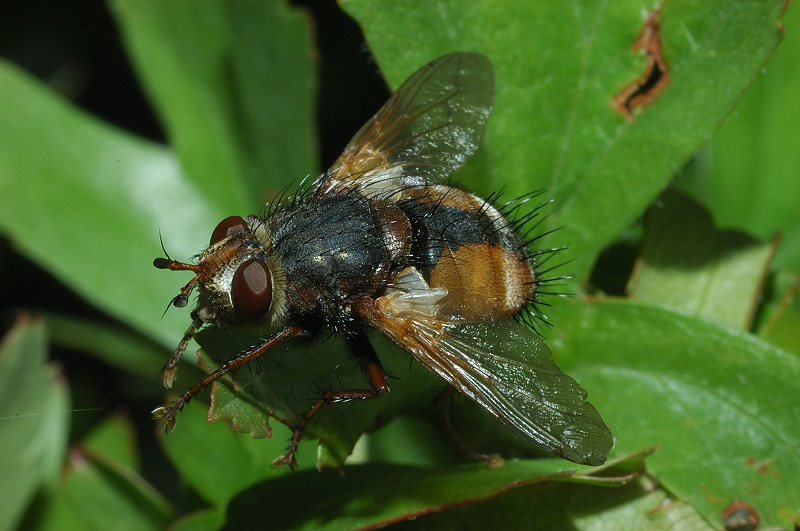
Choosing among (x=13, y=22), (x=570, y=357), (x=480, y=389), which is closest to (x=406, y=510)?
(x=480, y=389)

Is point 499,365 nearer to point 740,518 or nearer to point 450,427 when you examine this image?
point 450,427

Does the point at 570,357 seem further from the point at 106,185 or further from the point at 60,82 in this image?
the point at 60,82

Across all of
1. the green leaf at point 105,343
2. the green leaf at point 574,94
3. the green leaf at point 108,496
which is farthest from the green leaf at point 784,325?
the green leaf at point 105,343

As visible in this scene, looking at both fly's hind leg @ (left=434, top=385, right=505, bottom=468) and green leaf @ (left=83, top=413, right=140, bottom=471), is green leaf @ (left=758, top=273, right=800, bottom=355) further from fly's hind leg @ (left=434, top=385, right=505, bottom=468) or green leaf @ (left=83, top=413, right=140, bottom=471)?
green leaf @ (left=83, top=413, right=140, bottom=471)

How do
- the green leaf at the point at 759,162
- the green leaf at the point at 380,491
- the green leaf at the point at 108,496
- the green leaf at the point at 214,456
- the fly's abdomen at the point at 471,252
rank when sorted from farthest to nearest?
the green leaf at the point at 759,162, the green leaf at the point at 108,496, the green leaf at the point at 214,456, the fly's abdomen at the point at 471,252, the green leaf at the point at 380,491

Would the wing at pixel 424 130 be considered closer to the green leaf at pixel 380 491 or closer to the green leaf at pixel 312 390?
the green leaf at pixel 312 390

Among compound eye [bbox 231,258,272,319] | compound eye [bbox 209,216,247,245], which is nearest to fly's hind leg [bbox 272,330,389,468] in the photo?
compound eye [bbox 231,258,272,319]

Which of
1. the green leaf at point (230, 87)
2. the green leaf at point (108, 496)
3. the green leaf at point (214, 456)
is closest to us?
the green leaf at point (214, 456)
